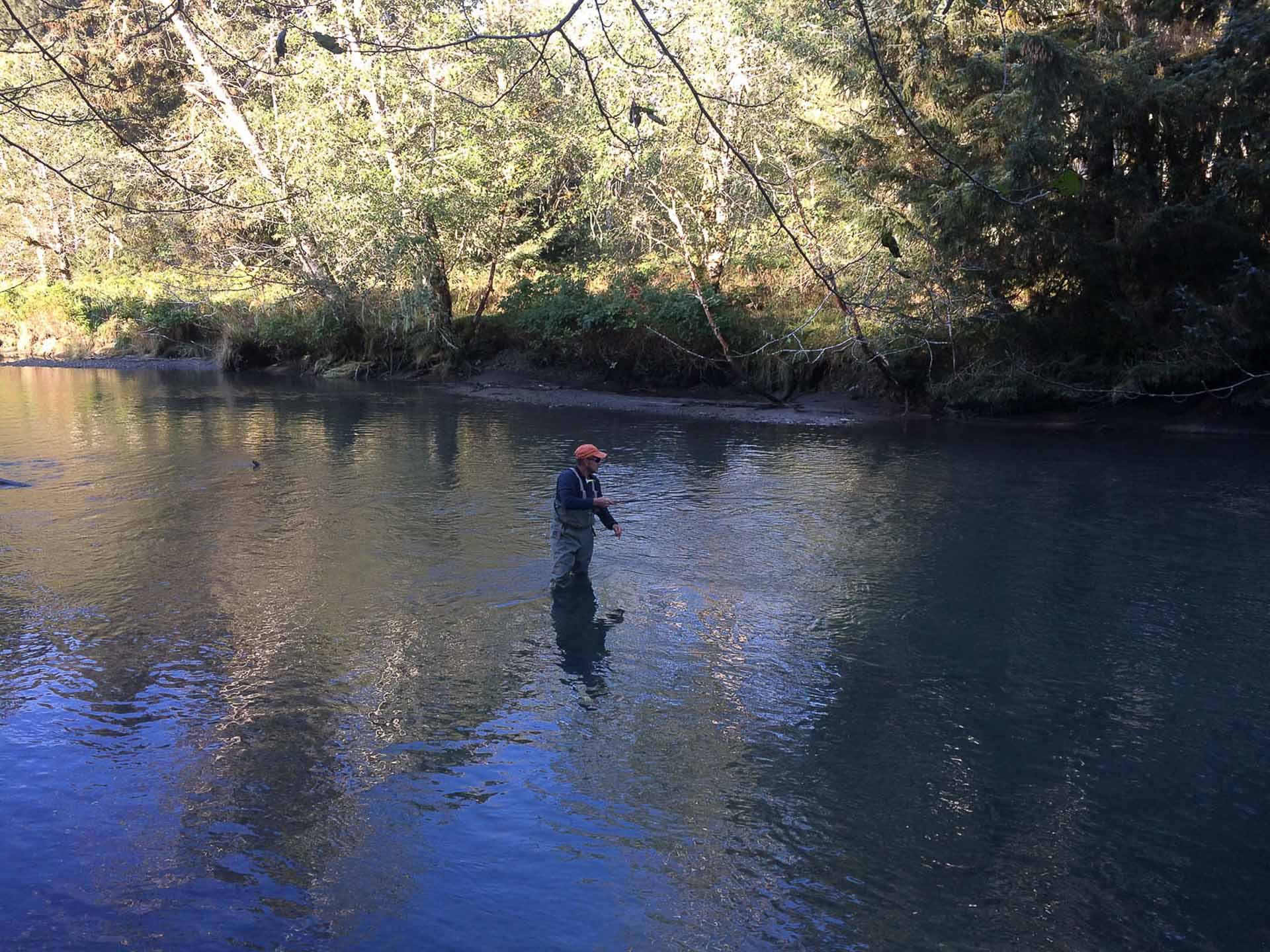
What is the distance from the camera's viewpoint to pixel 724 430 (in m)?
19.6

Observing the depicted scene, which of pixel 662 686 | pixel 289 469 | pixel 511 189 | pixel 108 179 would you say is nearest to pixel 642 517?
pixel 662 686

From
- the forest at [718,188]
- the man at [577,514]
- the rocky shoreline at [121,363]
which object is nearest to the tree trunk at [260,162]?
the forest at [718,188]

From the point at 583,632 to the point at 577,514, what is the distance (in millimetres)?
1382

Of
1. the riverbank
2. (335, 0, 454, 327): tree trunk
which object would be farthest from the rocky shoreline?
(335, 0, 454, 327): tree trunk

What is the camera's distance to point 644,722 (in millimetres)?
6824

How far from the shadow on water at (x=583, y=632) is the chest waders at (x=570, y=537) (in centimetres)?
18

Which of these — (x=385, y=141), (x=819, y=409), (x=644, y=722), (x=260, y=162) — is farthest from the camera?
(x=260, y=162)

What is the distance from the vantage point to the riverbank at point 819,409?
59.1 ft

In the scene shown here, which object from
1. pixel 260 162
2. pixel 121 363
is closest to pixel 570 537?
pixel 260 162

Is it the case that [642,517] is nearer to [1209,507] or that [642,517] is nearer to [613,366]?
[1209,507]

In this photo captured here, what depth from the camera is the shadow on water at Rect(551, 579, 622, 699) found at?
759 centimetres

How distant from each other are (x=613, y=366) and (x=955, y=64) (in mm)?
9954

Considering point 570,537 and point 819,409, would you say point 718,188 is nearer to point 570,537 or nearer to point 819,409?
point 819,409

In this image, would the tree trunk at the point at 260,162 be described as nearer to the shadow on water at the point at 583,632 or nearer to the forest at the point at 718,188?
the forest at the point at 718,188
